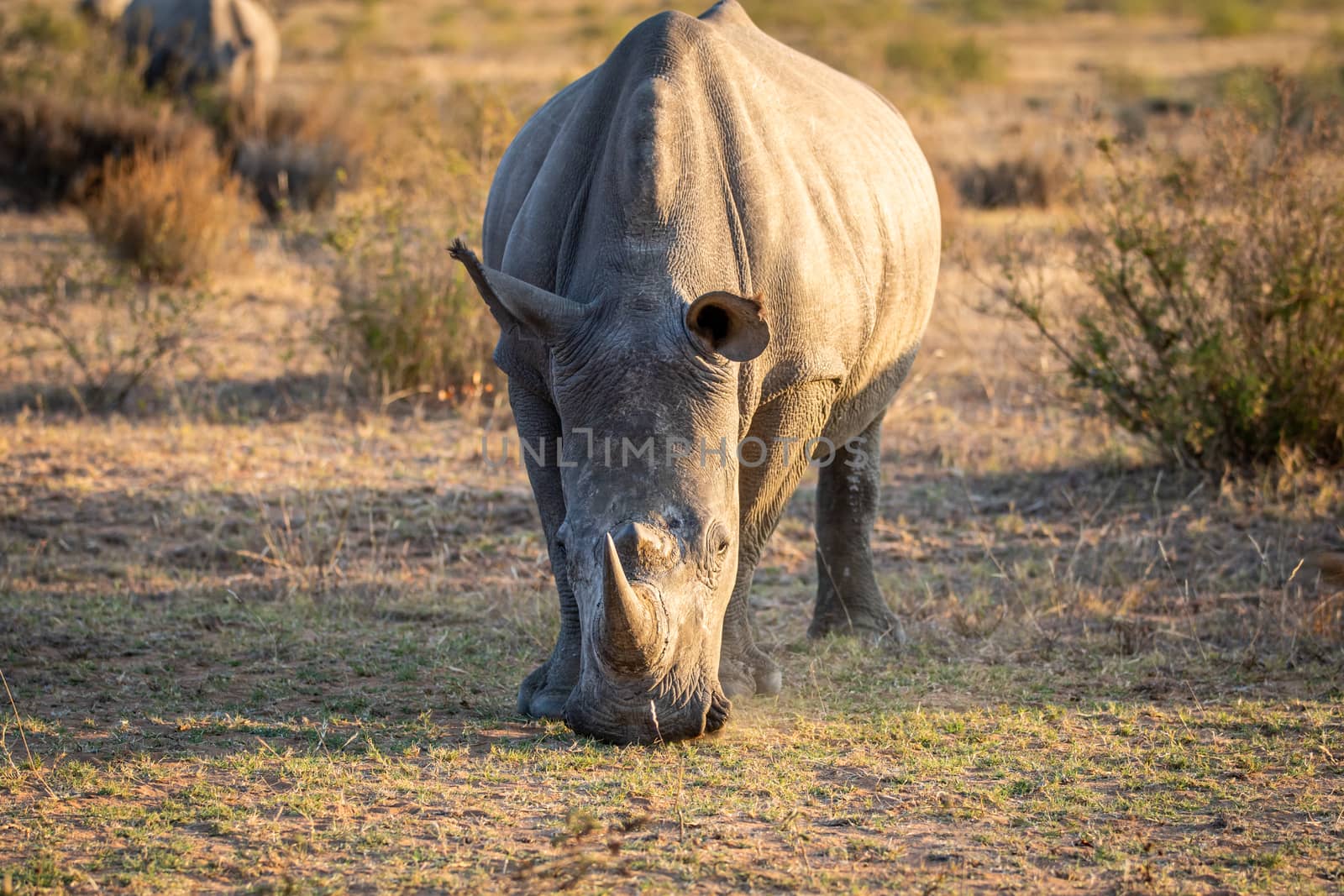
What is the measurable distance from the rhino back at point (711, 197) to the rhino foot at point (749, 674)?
43.9 inches

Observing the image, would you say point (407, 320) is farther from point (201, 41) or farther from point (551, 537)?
point (201, 41)

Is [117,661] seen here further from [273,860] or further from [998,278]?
[998,278]

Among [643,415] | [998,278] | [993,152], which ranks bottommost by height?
[643,415]

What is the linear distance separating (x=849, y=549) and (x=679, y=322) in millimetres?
2459

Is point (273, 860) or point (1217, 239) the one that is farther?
point (1217, 239)

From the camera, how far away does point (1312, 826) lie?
434 cm

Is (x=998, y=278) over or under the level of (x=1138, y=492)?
over

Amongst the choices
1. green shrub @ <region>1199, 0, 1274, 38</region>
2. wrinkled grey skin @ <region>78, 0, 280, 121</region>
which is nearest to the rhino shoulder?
wrinkled grey skin @ <region>78, 0, 280, 121</region>

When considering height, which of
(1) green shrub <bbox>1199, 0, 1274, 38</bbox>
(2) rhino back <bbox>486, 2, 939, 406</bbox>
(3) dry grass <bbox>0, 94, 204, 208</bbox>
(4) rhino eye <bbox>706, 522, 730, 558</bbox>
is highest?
(1) green shrub <bbox>1199, 0, 1274, 38</bbox>

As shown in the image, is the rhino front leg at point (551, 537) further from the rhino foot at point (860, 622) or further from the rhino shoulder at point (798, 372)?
the rhino foot at point (860, 622)

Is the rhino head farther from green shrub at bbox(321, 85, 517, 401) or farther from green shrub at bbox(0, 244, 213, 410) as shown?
green shrub at bbox(0, 244, 213, 410)

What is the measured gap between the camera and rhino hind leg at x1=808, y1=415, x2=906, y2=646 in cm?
655

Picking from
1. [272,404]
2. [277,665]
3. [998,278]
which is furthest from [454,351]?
[998,278]

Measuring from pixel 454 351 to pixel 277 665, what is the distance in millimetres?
4193
